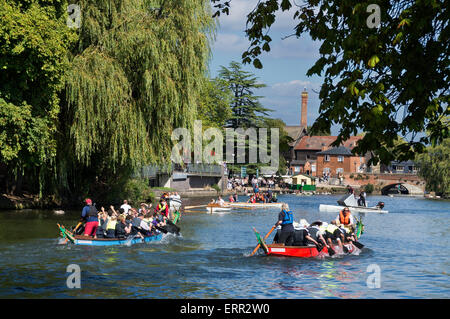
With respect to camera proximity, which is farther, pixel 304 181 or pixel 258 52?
pixel 304 181

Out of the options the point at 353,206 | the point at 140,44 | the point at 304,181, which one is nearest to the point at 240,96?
the point at 304,181

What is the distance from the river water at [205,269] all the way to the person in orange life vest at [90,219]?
34.2 inches

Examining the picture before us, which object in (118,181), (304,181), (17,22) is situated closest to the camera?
(17,22)

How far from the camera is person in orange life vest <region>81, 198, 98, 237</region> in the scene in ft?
74.9

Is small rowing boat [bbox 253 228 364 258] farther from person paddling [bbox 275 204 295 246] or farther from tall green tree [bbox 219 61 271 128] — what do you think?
tall green tree [bbox 219 61 271 128]

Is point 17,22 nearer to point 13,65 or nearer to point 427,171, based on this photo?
point 13,65

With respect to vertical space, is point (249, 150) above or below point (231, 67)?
below

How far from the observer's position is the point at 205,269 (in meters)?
19.5

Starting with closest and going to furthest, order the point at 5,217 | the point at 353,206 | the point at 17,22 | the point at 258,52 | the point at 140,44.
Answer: the point at 258,52
the point at 17,22
the point at 140,44
the point at 5,217
the point at 353,206

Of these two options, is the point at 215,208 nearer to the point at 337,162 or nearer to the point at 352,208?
the point at 352,208

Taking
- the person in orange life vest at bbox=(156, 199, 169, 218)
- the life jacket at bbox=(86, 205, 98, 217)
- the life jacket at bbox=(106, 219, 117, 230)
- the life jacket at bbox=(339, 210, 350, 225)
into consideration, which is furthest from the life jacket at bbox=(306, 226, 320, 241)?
the person in orange life vest at bbox=(156, 199, 169, 218)

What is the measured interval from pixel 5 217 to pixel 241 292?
20.2m

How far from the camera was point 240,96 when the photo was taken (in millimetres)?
85188

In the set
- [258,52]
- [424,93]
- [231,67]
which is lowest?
[424,93]
